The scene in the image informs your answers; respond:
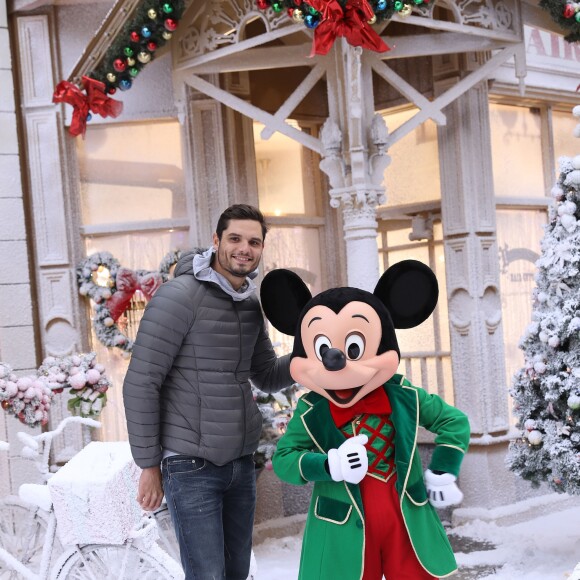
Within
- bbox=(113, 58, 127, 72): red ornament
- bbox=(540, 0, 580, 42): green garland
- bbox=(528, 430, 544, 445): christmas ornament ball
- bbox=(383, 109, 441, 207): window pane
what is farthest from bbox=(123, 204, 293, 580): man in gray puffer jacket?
bbox=(383, 109, 441, 207): window pane

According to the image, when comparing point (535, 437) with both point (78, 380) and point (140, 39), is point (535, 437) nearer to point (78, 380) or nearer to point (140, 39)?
point (78, 380)

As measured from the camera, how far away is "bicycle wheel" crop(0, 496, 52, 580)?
4090 mm

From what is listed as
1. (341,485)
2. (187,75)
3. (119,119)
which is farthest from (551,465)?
(119,119)

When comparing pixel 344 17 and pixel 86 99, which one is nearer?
pixel 344 17

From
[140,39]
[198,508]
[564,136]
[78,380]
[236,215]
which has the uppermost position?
[140,39]

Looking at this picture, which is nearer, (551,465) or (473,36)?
(551,465)

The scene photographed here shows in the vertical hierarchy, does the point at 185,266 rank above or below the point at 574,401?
above

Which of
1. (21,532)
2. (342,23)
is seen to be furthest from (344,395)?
(342,23)

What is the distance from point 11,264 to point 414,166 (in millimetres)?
3031

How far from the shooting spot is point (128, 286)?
625cm

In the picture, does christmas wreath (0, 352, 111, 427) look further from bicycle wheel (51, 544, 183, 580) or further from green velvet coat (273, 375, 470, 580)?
green velvet coat (273, 375, 470, 580)

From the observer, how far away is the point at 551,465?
474 cm

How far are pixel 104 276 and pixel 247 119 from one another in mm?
1527

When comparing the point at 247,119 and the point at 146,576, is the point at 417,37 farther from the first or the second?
the point at 146,576
